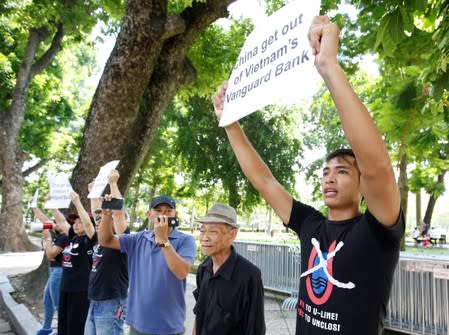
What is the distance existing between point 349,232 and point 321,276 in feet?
0.72

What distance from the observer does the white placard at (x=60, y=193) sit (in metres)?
5.20

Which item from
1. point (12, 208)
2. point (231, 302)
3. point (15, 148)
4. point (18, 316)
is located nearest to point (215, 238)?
point (231, 302)

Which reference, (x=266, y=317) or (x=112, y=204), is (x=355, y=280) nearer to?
(x=112, y=204)

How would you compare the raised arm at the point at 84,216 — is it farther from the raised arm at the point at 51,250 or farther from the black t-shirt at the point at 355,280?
the black t-shirt at the point at 355,280

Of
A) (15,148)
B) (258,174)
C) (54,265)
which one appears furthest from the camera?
(15,148)

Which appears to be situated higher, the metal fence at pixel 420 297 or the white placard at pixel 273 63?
the white placard at pixel 273 63

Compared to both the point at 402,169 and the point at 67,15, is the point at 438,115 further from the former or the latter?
the point at 67,15

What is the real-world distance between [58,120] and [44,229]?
16.3 m

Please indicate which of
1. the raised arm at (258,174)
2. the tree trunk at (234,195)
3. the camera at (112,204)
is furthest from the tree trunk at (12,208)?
the raised arm at (258,174)

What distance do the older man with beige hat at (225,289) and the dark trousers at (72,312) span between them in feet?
7.63

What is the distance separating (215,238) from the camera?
302 centimetres

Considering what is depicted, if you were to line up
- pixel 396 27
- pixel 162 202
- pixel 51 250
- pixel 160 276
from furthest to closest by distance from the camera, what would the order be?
pixel 51 250 → pixel 162 202 → pixel 160 276 → pixel 396 27

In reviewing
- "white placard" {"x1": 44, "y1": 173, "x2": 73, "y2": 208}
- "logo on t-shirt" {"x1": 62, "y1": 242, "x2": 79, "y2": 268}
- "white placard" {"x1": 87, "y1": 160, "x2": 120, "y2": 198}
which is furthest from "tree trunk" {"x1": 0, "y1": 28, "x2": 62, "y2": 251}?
"white placard" {"x1": 87, "y1": 160, "x2": 120, "y2": 198}

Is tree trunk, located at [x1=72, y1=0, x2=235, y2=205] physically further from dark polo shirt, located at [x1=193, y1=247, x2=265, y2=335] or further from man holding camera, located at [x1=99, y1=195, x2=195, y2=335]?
dark polo shirt, located at [x1=193, y1=247, x2=265, y2=335]
